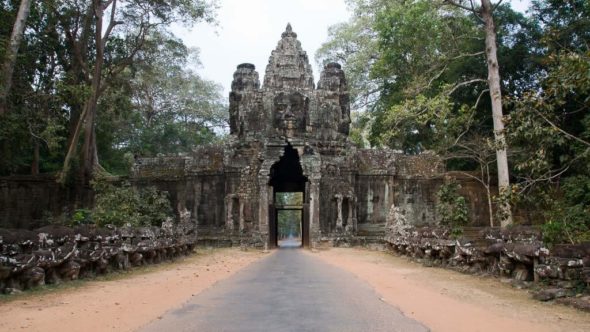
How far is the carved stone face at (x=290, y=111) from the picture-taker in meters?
23.6

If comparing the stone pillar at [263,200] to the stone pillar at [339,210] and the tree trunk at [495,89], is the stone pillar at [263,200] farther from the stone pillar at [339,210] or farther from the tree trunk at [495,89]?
the tree trunk at [495,89]

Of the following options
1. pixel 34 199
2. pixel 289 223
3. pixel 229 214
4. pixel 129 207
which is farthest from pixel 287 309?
pixel 289 223

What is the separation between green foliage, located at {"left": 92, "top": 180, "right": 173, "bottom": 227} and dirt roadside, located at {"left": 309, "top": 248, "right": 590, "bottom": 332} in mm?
9570

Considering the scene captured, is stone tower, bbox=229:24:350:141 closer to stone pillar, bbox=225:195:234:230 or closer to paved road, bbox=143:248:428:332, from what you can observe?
stone pillar, bbox=225:195:234:230

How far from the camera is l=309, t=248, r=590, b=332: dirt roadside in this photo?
6.17 m

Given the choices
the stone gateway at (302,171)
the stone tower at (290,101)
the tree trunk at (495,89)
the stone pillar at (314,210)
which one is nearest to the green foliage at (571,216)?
the tree trunk at (495,89)

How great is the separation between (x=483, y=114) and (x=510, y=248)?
18.5 meters

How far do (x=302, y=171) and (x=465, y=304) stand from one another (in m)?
16.7

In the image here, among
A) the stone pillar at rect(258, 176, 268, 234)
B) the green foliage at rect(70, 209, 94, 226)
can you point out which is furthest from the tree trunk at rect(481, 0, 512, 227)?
the green foliage at rect(70, 209, 94, 226)

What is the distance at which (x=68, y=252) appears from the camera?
971 centimetres

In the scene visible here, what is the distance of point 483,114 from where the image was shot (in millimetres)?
26734

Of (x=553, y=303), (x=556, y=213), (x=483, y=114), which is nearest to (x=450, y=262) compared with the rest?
(x=556, y=213)

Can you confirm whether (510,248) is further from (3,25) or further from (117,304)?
(3,25)

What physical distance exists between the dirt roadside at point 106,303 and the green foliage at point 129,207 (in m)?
6.87
